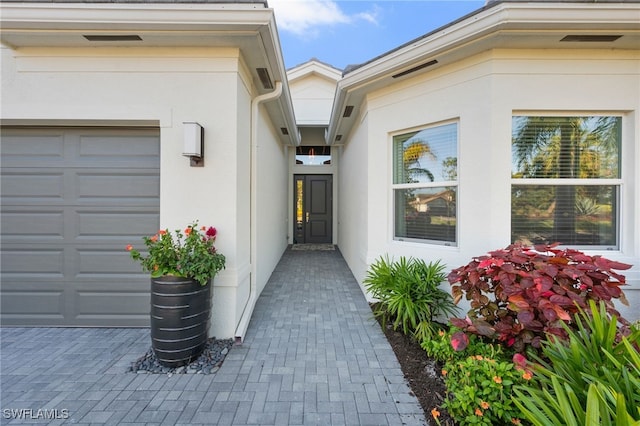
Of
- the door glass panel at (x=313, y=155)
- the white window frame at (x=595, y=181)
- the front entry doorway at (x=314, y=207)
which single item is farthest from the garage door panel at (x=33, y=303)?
the door glass panel at (x=313, y=155)

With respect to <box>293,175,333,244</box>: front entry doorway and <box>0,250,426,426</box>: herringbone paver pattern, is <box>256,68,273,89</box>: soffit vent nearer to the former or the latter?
<box>0,250,426,426</box>: herringbone paver pattern

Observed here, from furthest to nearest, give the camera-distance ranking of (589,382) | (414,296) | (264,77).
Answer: (264,77) < (414,296) < (589,382)

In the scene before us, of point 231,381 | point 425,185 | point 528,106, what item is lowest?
point 231,381

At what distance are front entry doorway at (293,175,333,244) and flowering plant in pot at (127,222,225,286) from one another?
640 centimetres

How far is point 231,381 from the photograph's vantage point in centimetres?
229

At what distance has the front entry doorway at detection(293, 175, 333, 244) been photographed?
9047 millimetres

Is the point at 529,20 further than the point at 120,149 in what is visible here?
No

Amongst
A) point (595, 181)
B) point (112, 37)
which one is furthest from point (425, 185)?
point (112, 37)

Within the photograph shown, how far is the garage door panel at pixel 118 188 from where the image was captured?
310cm

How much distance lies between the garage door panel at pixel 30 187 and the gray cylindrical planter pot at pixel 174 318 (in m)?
1.91

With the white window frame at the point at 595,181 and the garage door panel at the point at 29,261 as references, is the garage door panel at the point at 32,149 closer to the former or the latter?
the garage door panel at the point at 29,261

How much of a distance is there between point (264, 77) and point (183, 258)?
252 cm

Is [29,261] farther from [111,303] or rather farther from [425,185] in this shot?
[425,185]

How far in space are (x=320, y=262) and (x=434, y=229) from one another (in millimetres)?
3479
